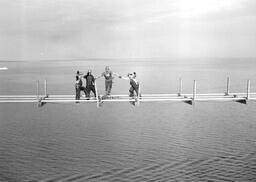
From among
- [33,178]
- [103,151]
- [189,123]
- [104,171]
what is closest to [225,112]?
[189,123]

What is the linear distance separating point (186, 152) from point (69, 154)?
10.9 m

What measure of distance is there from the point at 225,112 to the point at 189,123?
9945 millimetres

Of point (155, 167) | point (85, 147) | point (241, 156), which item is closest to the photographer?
point (155, 167)

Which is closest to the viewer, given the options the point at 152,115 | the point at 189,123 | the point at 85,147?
the point at 85,147

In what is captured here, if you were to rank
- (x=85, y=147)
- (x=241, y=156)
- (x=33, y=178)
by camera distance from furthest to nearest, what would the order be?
(x=85, y=147), (x=241, y=156), (x=33, y=178)

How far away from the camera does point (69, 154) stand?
3359cm

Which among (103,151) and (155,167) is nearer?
(155,167)

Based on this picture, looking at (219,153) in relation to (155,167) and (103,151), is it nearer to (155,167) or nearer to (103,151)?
(155,167)

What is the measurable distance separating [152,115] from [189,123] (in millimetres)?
6851

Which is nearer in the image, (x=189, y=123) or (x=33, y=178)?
(x=33, y=178)

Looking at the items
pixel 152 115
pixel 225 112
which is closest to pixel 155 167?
pixel 152 115

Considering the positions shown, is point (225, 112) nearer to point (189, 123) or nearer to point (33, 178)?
point (189, 123)

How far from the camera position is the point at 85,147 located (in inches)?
1411

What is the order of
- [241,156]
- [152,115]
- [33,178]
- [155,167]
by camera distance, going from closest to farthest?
[33,178] → [155,167] → [241,156] → [152,115]
